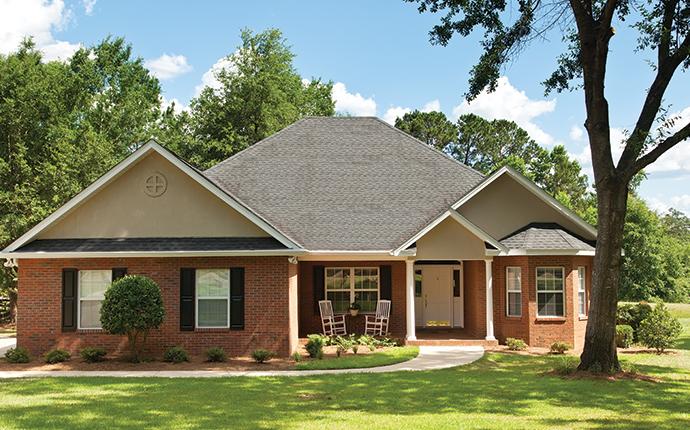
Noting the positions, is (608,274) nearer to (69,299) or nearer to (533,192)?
(533,192)

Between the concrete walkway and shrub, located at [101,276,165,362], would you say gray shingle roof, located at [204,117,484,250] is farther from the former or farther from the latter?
shrub, located at [101,276,165,362]

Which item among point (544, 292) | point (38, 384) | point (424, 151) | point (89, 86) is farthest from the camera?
point (89, 86)

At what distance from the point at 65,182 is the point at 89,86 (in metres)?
12.5

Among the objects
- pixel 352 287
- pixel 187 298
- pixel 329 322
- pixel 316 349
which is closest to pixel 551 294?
pixel 352 287

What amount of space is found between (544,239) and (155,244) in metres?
11.5

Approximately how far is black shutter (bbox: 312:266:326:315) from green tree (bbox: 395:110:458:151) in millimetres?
39853

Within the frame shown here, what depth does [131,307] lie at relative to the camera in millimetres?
16750

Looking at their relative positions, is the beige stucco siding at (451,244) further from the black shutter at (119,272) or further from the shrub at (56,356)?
the shrub at (56,356)

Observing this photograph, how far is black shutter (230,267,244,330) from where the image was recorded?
18375 millimetres

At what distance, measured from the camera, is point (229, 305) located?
18.4m

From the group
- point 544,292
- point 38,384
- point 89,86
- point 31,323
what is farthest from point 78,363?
point 89,86

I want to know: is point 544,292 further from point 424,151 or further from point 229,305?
point 229,305

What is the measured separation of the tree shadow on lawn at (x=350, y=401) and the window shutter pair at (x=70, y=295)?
12.8 ft

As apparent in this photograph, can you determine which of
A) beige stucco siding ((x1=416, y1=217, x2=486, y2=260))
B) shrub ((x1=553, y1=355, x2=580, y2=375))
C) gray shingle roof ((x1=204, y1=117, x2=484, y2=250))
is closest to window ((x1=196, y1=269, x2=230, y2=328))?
gray shingle roof ((x1=204, y1=117, x2=484, y2=250))
